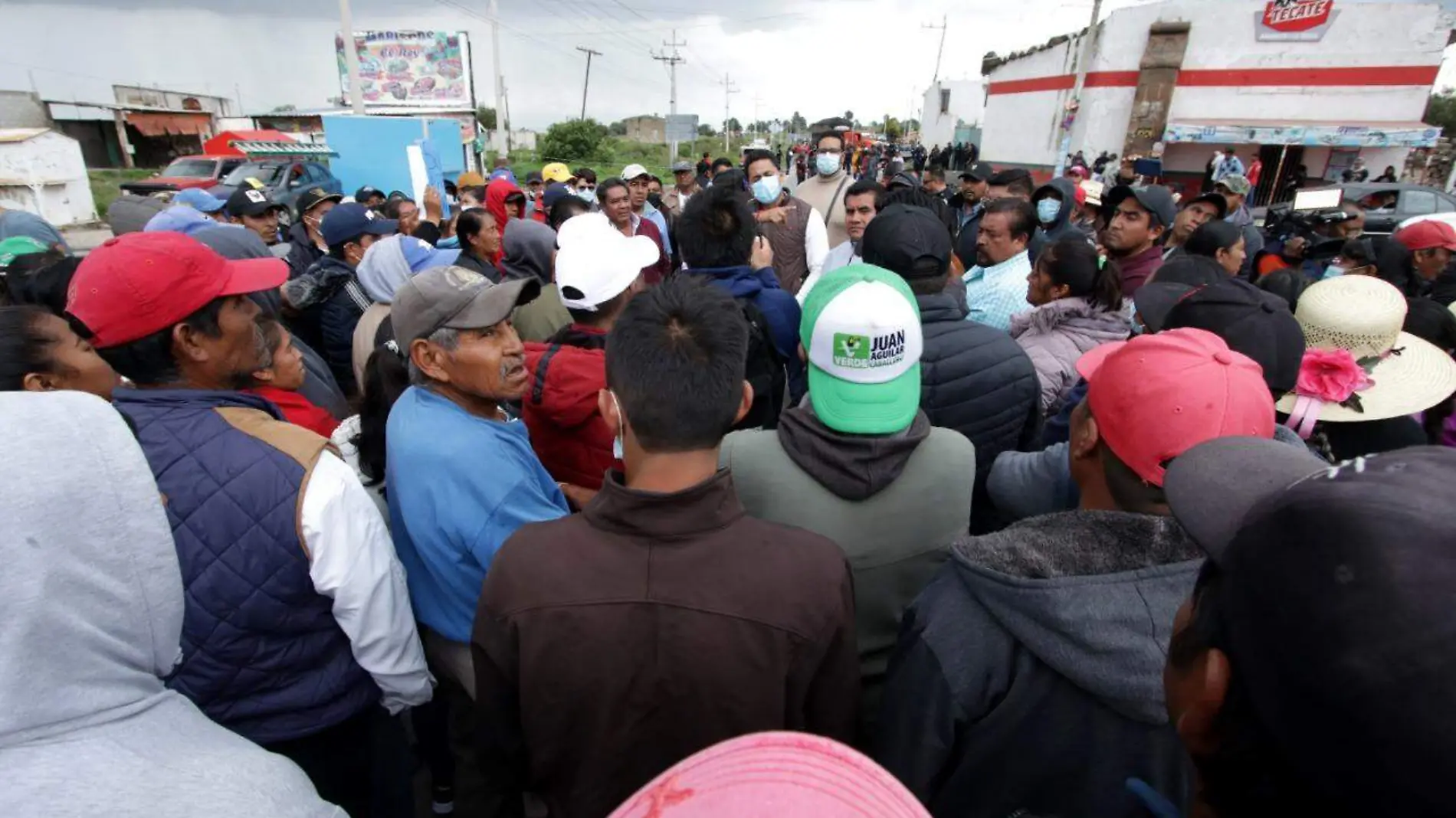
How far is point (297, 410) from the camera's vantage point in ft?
7.70

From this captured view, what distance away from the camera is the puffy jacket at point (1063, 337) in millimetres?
2914

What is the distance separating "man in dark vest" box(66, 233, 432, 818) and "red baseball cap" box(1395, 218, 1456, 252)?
6294 mm

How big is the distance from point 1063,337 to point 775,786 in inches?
114

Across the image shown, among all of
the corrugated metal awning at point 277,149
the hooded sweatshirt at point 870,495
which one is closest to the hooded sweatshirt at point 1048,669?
the hooded sweatshirt at point 870,495

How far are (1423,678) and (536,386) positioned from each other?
2.15 metres

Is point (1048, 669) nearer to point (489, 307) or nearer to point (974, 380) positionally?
point (974, 380)

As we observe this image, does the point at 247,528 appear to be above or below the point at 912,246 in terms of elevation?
below

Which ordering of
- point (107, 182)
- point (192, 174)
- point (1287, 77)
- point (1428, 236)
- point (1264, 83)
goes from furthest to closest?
point (107, 182) → point (1264, 83) → point (1287, 77) → point (192, 174) → point (1428, 236)

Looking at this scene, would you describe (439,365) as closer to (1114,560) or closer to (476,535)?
(476,535)

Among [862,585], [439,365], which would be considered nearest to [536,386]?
[439,365]

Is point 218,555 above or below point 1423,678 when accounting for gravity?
below

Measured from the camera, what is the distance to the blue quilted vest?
60.3 inches

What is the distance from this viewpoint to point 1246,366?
4.47 feet

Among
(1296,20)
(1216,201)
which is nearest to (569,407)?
(1216,201)
